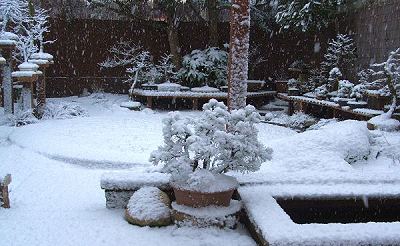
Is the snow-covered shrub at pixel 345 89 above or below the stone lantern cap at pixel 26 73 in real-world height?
below

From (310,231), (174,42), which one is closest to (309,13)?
(174,42)

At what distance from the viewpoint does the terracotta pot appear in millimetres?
3686

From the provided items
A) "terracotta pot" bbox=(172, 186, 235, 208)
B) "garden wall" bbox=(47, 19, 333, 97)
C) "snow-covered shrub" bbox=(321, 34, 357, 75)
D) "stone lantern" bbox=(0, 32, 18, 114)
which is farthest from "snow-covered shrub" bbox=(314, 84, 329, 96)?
"terracotta pot" bbox=(172, 186, 235, 208)

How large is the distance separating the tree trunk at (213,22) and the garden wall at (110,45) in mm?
796

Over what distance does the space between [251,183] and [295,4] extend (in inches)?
326

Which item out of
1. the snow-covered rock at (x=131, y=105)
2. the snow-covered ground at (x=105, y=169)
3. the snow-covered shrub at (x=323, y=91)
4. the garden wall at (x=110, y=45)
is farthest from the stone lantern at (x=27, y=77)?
the snow-covered shrub at (x=323, y=91)

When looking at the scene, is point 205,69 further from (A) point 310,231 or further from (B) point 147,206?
(A) point 310,231

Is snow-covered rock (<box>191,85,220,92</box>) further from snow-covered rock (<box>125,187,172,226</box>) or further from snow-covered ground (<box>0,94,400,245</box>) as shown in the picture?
snow-covered rock (<box>125,187,172,226</box>)

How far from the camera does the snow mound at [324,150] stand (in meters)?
5.18

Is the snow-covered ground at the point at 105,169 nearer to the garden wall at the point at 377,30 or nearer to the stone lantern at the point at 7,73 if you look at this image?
the stone lantern at the point at 7,73

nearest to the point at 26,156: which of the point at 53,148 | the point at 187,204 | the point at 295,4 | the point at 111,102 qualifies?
the point at 53,148

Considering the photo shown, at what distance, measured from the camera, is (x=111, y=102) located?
40.3 feet

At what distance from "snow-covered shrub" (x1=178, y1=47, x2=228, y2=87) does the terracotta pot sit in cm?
865

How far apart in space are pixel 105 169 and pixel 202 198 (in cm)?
257
